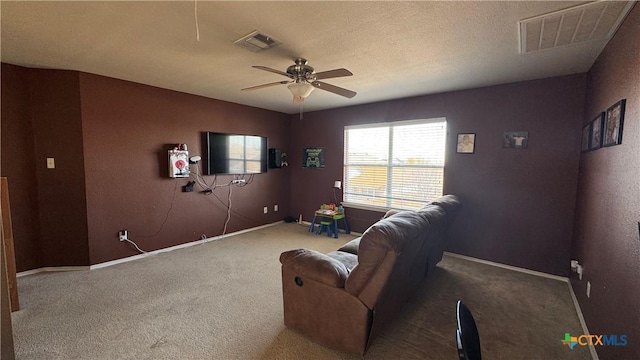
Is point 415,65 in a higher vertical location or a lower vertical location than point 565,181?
higher

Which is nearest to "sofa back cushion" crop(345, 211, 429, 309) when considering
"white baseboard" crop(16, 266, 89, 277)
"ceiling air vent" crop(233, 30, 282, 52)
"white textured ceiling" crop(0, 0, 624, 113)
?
"white textured ceiling" crop(0, 0, 624, 113)

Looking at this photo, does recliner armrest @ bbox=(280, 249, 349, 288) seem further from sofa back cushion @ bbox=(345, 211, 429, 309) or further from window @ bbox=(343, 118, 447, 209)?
window @ bbox=(343, 118, 447, 209)

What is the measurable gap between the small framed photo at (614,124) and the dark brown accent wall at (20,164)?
546 centimetres

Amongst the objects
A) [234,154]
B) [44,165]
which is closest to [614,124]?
[234,154]

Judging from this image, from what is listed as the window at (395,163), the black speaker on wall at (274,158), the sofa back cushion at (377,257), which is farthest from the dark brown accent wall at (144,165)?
the sofa back cushion at (377,257)

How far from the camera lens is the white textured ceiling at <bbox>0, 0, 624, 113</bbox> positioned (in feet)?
5.79

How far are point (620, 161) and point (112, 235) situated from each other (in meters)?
5.07

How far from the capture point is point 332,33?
209 centimetres

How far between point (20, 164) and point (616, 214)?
5.50 meters

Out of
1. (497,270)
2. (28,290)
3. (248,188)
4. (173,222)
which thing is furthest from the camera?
(248,188)

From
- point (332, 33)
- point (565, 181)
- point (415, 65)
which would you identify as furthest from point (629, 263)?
point (332, 33)

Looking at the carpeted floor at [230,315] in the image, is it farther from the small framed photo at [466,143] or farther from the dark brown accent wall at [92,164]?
the small framed photo at [466,143]

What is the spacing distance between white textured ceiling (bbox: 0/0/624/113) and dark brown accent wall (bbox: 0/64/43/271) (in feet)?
1.03

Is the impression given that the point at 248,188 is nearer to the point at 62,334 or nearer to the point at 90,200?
the point at 90,200
